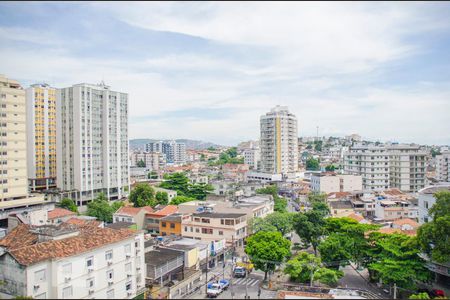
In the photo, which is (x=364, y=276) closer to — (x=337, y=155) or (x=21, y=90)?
(x=21, y=90)

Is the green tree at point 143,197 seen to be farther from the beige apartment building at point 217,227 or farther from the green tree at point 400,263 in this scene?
the green tree at point 400,263

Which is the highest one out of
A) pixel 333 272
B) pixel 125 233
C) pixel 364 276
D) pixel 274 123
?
pixel 274 123

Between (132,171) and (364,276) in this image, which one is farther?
(132,171)

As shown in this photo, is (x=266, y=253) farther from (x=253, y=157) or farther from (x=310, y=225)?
(x=253, y=157)

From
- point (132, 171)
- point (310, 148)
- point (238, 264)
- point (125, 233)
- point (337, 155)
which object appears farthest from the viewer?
point (310, 148)

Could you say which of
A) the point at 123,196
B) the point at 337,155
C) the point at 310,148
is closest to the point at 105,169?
the point at 123,196

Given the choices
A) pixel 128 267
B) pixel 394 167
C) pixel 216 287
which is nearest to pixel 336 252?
pixel 216 287

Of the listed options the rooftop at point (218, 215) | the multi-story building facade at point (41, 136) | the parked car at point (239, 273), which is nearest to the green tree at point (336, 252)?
the parked car at point (239, 273)

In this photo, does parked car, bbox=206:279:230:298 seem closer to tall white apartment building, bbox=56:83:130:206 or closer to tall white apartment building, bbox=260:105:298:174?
tall white apartment building, bbox=56:83:130:206
